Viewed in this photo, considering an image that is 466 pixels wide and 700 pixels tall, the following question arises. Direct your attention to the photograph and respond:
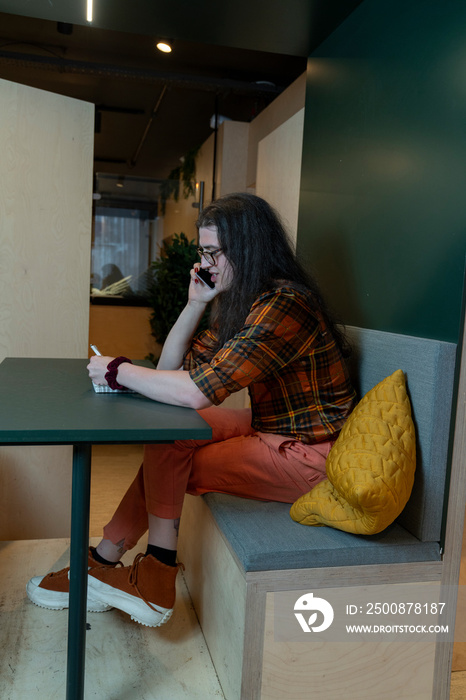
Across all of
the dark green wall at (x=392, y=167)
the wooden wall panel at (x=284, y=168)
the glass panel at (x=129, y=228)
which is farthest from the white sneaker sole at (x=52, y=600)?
the glass panel at (x=129, y=228)

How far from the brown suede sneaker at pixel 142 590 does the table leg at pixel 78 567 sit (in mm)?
275

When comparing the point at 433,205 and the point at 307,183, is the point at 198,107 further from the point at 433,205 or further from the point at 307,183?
the point at 433,205

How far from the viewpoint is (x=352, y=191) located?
2.26m

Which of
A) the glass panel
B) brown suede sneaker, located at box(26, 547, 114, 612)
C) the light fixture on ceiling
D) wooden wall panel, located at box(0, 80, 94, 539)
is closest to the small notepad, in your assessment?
brown suede sneaker, located at box(26, 547, 114, 612)

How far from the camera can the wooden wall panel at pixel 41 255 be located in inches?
107

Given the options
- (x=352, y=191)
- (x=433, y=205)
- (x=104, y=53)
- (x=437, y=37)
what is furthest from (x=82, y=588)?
(x=104, y=53)

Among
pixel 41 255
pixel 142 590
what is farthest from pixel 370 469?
pixel 41 255

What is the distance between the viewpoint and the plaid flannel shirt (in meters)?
1.62

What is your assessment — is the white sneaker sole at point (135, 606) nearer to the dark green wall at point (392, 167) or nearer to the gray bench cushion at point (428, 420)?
the gray bench cushion at point (428, 420)

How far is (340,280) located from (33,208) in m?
1.41

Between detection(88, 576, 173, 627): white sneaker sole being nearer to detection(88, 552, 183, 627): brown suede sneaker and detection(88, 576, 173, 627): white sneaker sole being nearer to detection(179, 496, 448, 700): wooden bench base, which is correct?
detection(88, 552, 183, 627): brown suede sneaker

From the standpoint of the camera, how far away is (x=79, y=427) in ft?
4.20

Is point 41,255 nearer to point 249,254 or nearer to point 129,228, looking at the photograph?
point 249,254

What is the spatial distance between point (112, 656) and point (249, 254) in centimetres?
127
